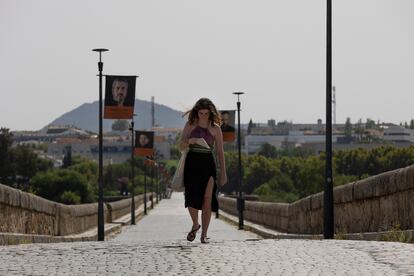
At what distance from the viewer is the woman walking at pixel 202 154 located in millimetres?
14148

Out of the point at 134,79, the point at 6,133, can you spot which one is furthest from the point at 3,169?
the point at 134,79

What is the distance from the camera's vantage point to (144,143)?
67.5 m

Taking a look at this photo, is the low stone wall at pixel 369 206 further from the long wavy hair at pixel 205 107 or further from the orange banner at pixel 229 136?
the orange banner at pixel 229 136

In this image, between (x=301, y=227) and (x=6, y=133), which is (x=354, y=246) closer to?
(x=301, y=227)

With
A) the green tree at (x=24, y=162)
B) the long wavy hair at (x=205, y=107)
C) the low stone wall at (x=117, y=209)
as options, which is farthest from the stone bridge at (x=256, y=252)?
the green tree at (x=24, y=162)

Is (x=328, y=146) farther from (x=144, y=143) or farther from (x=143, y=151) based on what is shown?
(x=144, y=143)

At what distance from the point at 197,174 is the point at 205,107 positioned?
38.4 inches

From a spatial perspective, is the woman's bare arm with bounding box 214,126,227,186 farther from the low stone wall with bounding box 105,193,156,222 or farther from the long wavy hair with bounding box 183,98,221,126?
the low stone wall with bounding box 105,193,156,222

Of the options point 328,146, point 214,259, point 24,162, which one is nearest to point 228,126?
point 328,146

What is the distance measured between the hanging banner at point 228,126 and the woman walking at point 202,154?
3371 cm

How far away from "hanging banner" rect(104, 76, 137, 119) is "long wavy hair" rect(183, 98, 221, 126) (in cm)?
2427

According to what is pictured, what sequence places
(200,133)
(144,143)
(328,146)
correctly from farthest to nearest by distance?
(144,143) < (328,146) < (200,133)

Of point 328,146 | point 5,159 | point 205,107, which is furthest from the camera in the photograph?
point 5,159

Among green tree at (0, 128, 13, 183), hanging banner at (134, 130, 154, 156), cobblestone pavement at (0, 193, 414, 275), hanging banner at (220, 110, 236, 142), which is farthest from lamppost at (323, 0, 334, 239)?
green tree at (0, 128, 13, 183)
